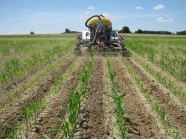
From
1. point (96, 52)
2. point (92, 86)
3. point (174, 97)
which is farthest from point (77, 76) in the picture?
point (96, 52)

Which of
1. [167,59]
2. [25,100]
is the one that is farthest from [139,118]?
[167,59]

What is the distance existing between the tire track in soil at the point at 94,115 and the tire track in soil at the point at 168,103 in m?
1.39

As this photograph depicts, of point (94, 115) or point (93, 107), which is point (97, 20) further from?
point (94, 115)

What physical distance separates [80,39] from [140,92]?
9.20 metres

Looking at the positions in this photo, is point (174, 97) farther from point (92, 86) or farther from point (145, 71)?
point (145, 71)

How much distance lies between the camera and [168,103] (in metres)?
4.89

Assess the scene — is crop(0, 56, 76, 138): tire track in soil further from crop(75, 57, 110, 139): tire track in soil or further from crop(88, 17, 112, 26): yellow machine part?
crop(88, 17, 112, 26): yellow machine part

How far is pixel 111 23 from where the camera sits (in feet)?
47.6

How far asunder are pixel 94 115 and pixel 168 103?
1.93m

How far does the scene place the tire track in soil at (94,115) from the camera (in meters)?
3.58

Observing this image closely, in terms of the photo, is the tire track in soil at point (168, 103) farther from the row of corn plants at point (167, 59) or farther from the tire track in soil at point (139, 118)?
the row of corn plants at point (167, 59)

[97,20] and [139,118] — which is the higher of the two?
[97,20]

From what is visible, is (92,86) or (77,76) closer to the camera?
(92,86)

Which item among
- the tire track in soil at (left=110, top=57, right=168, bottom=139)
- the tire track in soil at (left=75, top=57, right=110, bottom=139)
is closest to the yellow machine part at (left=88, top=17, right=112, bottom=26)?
the tire track in soil at (left=75, top=57, right=110, bottom=139)
